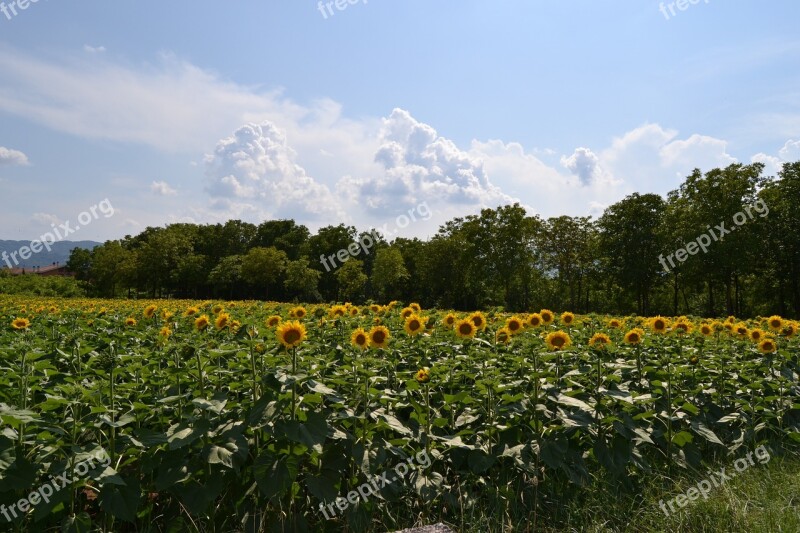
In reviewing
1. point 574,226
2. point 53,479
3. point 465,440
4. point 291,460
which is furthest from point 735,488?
point 574,226

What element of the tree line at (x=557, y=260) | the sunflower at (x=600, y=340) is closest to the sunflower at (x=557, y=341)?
the sunflower at (x=600, y=340)

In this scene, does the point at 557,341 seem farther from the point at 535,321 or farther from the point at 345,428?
the point at 345,428

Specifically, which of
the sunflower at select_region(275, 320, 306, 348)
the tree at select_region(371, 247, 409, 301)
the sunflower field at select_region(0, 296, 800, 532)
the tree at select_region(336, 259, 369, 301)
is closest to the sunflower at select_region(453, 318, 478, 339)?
the sunflower field at select_region(0, 296, 800, 532)

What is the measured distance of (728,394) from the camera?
5617 millimetres

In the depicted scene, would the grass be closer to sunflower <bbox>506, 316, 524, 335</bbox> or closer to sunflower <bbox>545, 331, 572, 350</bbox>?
sunflower <bbox>545, 331, 572, 350</bbox>

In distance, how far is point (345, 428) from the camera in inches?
157

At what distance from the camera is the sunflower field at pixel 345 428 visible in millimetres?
3359

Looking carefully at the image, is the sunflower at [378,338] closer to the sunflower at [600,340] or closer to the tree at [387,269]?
the sunflower at [600,340]

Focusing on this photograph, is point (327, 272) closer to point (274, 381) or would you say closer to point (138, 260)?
point (138, 260)

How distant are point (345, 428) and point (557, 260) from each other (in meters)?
45.9

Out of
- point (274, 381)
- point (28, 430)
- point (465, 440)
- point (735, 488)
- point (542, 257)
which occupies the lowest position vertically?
point (735, 488)

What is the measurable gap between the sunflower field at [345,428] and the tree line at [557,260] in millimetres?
→ 26209

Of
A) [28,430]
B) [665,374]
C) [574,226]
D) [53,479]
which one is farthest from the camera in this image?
[574,226]

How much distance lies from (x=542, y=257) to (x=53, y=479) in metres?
48.2
